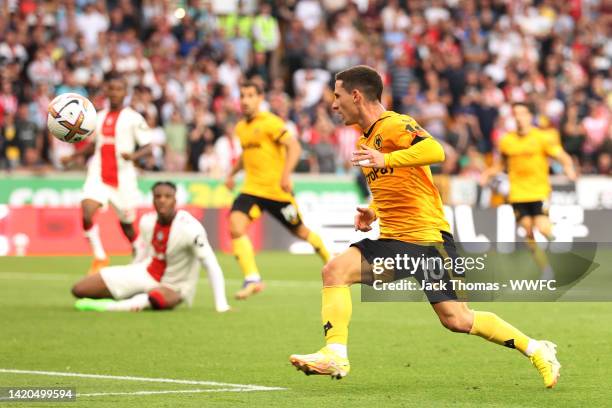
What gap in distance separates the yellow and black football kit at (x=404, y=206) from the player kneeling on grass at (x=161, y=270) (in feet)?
18.7

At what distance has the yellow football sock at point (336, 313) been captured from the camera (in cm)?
829

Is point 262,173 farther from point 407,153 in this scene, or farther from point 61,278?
point 407,153

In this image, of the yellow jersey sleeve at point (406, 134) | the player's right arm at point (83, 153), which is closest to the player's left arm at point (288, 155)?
the player's right arm at point (83, 153)

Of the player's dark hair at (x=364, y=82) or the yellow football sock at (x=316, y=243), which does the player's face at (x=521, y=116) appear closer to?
the yellow football sock at (x=316, y=243)

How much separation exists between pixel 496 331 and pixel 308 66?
818 inches

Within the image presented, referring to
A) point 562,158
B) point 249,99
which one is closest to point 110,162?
point 249,99

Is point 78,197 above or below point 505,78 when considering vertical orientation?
below

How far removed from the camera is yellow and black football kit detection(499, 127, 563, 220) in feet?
61.1

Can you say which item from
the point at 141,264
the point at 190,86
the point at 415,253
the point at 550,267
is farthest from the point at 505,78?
the point at 415,253

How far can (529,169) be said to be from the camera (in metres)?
18.6

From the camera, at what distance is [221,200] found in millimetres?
25422

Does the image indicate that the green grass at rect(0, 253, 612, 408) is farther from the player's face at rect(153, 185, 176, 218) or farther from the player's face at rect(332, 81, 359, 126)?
the player's face at rect(332, 81, 359, 126)

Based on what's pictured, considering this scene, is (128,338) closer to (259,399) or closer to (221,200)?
(259,399)

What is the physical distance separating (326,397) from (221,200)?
17051 millimetres
